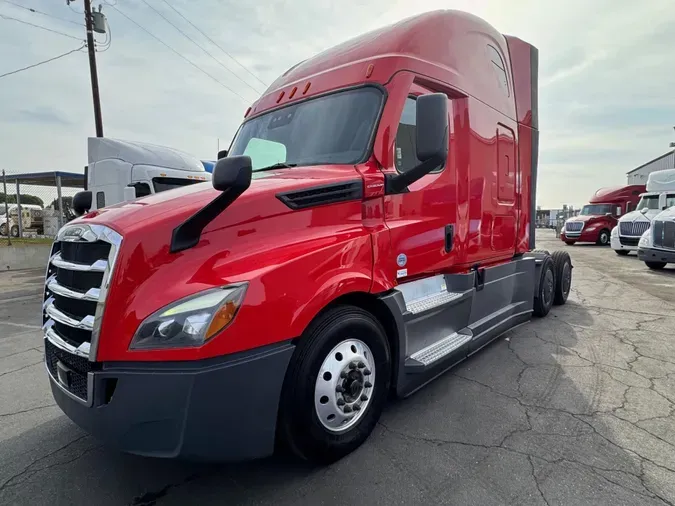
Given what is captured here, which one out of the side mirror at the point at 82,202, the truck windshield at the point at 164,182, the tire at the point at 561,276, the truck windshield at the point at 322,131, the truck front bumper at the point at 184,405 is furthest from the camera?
the truck windshield at the point at 164,182

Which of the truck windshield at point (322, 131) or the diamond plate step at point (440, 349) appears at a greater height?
the truck windshield at point (322, 131)

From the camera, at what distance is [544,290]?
20.6ft

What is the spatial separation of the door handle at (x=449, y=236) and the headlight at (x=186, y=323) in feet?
7.44

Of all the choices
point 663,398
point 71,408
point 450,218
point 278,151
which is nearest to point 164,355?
point 71,408

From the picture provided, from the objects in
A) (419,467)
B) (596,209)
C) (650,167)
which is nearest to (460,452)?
(419,467)

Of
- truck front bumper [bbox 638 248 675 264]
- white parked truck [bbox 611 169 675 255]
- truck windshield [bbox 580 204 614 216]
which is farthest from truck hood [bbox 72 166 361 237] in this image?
truck windshield [bbox 580 204 614 216]

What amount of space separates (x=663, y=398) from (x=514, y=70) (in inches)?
159

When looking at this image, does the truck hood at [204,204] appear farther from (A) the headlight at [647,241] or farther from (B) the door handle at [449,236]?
(A) the headlight at [647,241]

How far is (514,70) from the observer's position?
5.34 meters

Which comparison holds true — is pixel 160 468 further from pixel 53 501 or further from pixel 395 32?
pixel 395 32

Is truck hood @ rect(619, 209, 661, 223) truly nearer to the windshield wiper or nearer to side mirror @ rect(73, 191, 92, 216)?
the windshield wiper

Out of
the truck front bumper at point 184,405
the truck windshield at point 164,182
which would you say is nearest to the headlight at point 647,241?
the truck windshield at point 164,182

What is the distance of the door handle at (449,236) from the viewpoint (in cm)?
370

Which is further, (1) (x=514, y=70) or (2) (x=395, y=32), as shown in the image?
(1) (x=514, y=70)
